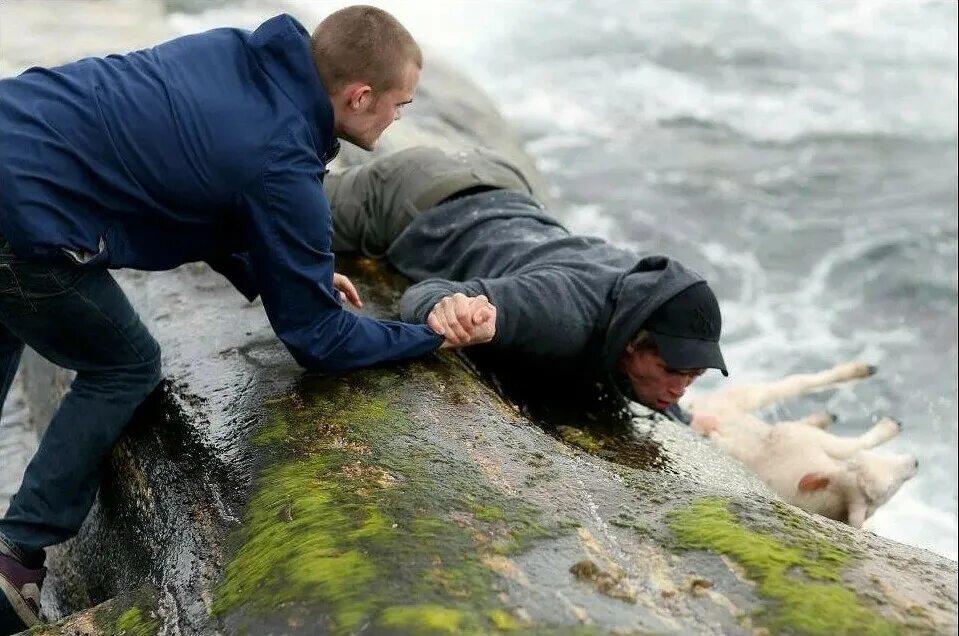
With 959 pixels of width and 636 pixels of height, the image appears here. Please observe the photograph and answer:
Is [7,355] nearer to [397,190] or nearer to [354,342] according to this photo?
[354,342]

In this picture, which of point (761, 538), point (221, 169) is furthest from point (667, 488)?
point (221, 169)

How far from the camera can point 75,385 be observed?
3844 millimetres

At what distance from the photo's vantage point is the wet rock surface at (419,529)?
2.60m

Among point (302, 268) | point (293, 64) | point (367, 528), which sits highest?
point (293, 64)

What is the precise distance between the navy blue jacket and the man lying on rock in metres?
0.96

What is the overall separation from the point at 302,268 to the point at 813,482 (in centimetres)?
336

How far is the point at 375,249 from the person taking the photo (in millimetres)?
5609

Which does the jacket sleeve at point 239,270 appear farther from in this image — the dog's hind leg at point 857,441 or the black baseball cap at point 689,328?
the dog's hind leg at point 857,441

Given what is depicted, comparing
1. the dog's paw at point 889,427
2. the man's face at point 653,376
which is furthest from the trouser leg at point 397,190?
the dog's paw at point 889,427

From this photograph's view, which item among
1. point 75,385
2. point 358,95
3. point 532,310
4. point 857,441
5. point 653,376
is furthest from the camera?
point 857,441

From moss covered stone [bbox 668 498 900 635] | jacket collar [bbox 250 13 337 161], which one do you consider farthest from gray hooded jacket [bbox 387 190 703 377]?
moss covered stone [bbox 668 498 900 635]

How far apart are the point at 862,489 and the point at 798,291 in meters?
4.30

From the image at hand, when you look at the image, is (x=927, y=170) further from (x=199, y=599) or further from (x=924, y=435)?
(x=199, y=599)

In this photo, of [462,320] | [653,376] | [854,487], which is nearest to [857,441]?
[854,487]
